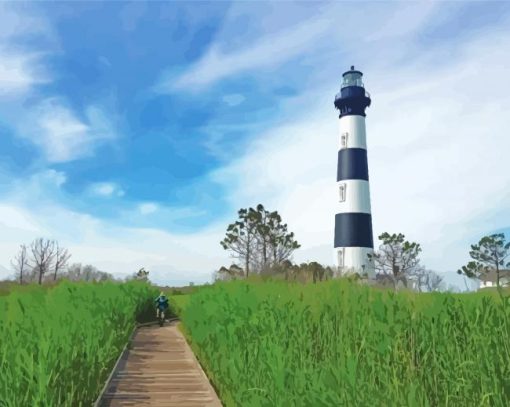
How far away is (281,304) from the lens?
28.3 feet

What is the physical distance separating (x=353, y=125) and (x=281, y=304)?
29.5 meters

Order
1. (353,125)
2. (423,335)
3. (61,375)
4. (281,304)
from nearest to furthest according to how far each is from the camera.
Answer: (61,375) → (423,335) → (281,304) → (353,125)

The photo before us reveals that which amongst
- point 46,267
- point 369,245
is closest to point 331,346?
point 369,245

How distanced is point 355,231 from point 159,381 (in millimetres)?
25783

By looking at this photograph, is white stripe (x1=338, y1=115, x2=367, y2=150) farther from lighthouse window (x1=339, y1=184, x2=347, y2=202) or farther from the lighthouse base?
the lighthouse base

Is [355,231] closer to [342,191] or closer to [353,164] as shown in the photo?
[342,191]

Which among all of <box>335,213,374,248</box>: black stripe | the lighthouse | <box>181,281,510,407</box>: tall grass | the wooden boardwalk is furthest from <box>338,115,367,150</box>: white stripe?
<box>181,281,510,407</box>: tall grass

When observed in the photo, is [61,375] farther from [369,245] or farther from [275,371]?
[369,245]

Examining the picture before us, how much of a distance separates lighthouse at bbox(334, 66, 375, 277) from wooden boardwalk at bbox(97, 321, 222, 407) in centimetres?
2063

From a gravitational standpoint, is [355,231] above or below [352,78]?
below

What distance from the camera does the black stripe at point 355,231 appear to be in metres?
33.6

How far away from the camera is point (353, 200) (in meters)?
34.0

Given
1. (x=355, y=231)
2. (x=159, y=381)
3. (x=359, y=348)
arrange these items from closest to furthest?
1. (x=359, y=348)
2. (x=159, y=381)
3. (x=355, y=231)

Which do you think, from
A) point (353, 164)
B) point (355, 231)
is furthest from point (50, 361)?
point (353, 164)
